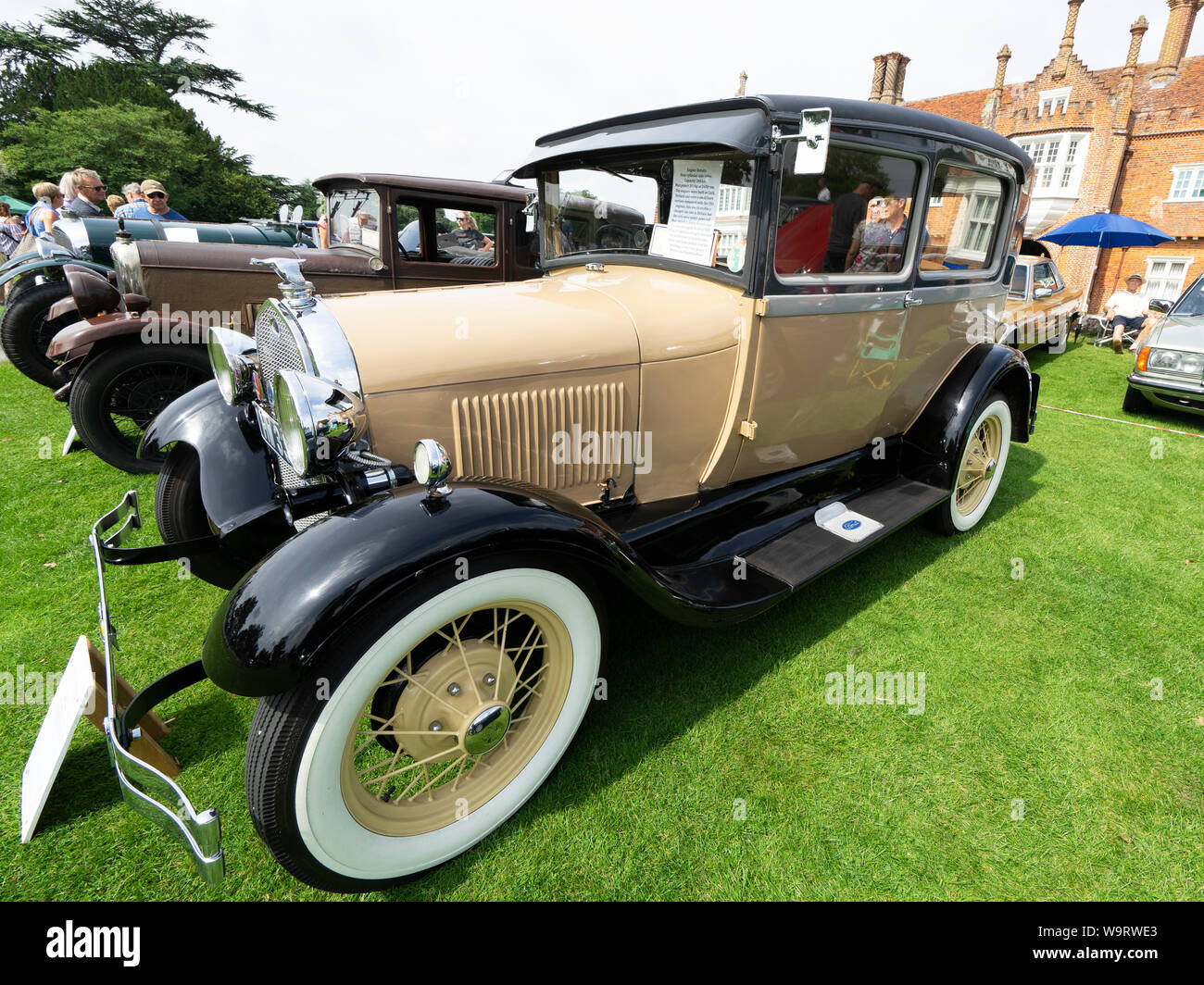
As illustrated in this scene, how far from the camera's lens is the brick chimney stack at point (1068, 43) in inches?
787

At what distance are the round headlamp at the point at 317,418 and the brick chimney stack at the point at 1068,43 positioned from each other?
26.9 meters

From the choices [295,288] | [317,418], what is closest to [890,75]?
[295,288]

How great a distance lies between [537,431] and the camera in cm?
242

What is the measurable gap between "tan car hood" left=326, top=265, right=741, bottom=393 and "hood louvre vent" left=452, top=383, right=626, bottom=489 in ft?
0.32

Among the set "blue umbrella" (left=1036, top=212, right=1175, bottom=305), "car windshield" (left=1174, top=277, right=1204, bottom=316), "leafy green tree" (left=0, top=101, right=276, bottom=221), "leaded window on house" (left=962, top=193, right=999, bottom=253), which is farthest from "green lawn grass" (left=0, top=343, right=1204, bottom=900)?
"leafy green tree" (left=0, top=101, right=276, bottom=221)

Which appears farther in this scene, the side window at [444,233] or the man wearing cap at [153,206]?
the man wearing cap at [153,206]

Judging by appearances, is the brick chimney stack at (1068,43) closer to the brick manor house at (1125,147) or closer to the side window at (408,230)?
the brick manor house at (1125,147)

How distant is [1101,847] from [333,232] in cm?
694

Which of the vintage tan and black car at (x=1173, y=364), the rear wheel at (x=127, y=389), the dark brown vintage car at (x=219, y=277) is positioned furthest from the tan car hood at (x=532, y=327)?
the vintage tan and black car at (x=1173, y=364)

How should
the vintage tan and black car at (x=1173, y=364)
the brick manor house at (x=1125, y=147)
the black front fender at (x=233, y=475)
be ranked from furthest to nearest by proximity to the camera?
the brick manor house at (x=1125, y=147), the vintage tan and black car at (x=1173, y=364), the black front fender at (x=233, y=475)

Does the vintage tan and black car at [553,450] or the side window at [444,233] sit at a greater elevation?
the side window at [444,233]

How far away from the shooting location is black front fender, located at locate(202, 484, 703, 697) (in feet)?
5.03

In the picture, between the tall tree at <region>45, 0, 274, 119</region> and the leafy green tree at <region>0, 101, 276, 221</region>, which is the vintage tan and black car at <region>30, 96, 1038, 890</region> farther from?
the tall tree at <region>45, 0, 274, 119</region>

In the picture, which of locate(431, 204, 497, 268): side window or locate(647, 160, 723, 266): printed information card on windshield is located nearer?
locate(647, 160, 723, 266): printed information card on windshield
